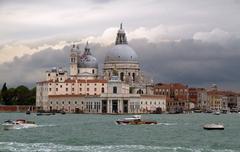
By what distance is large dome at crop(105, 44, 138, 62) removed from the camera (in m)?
108

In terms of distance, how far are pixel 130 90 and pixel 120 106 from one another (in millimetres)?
12017

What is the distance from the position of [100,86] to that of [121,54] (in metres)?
11.3

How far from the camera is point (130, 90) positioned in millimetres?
106750

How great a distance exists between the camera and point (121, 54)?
355ft

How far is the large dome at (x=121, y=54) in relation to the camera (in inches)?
4259

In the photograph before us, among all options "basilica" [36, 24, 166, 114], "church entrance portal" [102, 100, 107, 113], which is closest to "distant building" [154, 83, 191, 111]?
"basilica" [36, 24, 166, 114]

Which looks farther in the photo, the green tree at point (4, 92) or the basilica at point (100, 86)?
the green tree at point (4, 92)

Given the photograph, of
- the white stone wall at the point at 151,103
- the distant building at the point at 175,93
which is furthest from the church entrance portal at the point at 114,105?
the distant building at the point at 175,93

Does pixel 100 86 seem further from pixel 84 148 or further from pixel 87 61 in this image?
pixel 84 148

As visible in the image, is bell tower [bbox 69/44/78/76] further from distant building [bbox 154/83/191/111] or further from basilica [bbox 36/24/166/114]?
distant building [bbox 154/83/191/111]

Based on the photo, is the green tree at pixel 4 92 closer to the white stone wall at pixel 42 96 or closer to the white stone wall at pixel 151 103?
the white stone wall at pixel 42 96

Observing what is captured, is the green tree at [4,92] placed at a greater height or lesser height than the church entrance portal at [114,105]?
greater

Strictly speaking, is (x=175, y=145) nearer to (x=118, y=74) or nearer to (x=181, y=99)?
(x=118, y=74)

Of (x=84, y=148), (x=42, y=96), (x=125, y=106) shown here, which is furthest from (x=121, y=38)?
(x=84, y=148)
